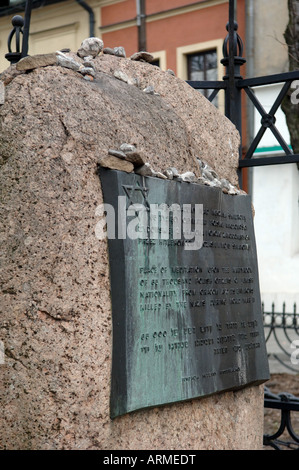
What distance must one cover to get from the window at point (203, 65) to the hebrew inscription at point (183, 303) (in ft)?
31.9

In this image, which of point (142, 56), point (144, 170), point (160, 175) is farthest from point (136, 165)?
point (142, 56)

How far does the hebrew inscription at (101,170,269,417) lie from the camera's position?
2465 millimetres

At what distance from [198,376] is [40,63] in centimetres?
134

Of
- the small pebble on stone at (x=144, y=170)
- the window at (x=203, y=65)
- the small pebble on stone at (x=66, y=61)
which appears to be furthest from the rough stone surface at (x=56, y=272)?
the window at (x=203, y=65)

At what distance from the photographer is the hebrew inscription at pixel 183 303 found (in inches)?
97.0

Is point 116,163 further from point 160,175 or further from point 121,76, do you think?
point 121,76

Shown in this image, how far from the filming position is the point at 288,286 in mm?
11656

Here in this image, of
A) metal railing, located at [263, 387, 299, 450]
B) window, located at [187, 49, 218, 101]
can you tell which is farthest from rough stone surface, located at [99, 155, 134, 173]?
window, located at [187, 49, 218, 101]

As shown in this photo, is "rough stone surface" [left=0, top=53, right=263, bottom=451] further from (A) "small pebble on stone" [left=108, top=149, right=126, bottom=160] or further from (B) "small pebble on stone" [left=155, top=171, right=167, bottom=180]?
(B) "small pebble on stone" [left=155, top=171, right=167, bottom=180]

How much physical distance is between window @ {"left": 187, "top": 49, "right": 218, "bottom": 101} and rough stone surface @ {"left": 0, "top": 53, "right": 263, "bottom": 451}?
1036cm

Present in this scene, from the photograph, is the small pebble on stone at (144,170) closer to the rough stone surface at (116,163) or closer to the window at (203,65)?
the rough stone surface at (116,163)

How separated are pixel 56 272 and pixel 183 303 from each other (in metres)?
0.61
